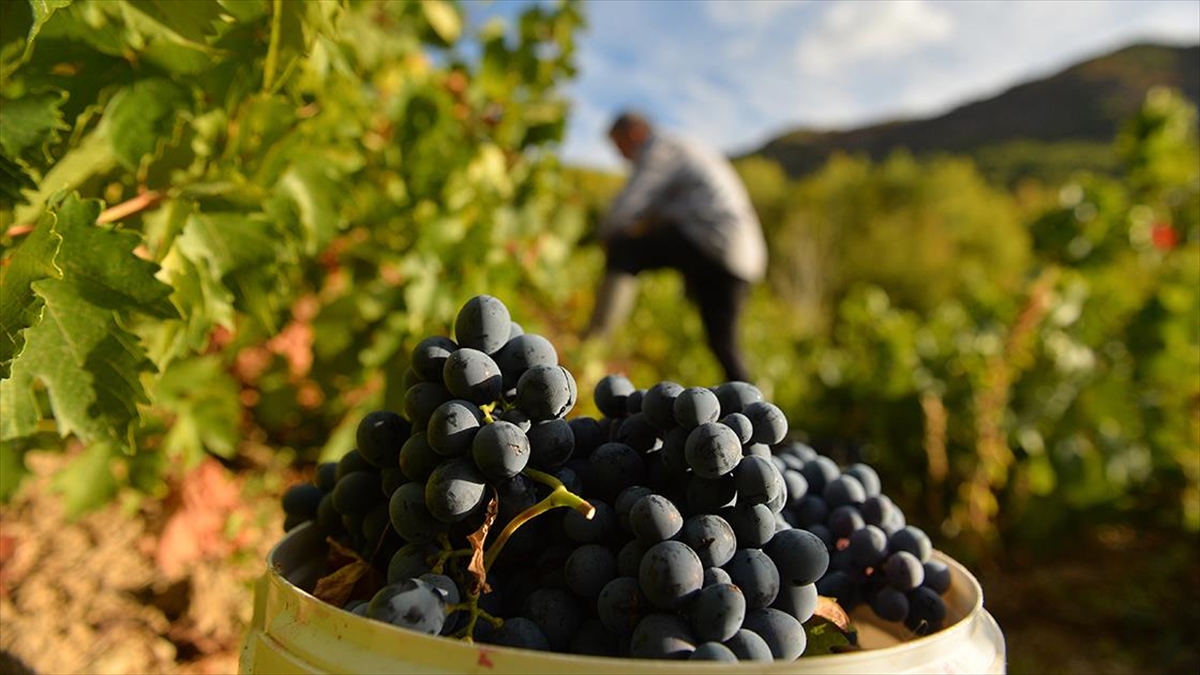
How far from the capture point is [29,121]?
3.37ft

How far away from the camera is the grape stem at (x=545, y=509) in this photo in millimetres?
759

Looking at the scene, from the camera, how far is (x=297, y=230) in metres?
1.66

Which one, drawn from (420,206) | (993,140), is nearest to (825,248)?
(993,140)

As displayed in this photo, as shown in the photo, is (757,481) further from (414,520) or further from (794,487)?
(414,520)

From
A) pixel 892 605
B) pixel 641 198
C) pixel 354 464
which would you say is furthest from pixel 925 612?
pixel 641 198

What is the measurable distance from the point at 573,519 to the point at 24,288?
2.19 feet

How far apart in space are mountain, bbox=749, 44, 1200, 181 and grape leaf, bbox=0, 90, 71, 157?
46593mm

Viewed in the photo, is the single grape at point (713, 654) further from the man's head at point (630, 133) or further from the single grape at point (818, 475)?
the man's head at point (630, 133)

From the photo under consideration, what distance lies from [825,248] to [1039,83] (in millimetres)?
29561

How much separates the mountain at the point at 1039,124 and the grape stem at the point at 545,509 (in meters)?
46.5

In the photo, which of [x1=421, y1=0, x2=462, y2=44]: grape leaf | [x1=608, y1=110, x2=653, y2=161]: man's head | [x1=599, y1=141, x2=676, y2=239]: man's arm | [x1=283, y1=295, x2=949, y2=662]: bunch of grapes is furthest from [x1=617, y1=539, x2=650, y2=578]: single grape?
[x1=608, y1=110, x2=653, y2=161]: man's head

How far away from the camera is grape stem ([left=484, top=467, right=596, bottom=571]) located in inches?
29.9

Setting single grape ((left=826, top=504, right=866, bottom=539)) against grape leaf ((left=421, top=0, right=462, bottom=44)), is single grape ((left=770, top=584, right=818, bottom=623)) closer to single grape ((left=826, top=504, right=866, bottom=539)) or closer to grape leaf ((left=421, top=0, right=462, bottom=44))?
single grape ((left=826, top=504, right=866, bottom=539))

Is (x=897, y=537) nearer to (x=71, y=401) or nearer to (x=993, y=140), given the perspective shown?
(x=71, y=401)
